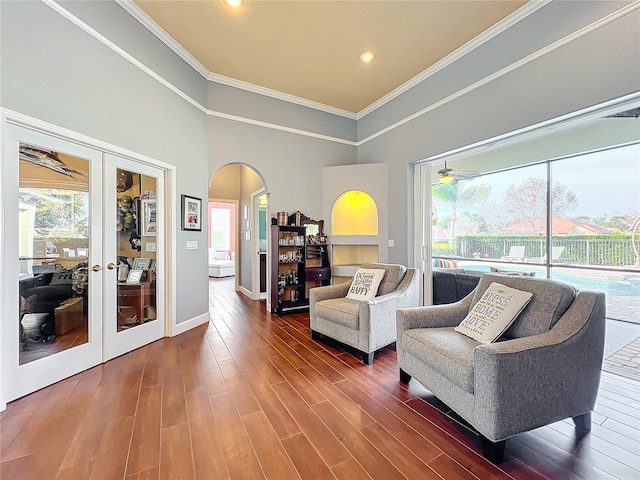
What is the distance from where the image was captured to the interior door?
6.68ft

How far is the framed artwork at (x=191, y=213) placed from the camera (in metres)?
3.61

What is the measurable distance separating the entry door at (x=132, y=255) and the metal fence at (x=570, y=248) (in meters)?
6.36

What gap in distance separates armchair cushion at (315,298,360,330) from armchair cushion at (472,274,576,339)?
4.20 feet

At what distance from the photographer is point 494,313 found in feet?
6.49

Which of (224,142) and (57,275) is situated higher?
(224,142)

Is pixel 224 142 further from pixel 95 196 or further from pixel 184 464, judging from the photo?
pixel 184 464

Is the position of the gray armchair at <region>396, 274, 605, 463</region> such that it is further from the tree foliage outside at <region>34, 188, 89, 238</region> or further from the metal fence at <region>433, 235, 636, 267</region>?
the metal fence at <region>433, 235, 636, 267</region>

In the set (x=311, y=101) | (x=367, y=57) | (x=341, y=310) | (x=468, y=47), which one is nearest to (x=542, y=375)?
(x=341, y=310)

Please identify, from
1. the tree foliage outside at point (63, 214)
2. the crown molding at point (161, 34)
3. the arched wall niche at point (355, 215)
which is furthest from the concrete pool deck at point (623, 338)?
the crown molding at point (161, 34)

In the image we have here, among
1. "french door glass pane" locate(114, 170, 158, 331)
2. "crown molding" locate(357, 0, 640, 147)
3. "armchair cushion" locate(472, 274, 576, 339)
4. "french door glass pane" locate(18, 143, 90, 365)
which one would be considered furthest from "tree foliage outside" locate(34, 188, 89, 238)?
"crown molding" locate(357, 0, 640, 147)

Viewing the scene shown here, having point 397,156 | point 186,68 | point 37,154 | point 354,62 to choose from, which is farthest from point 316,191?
point 37,154

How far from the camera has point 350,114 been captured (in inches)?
205

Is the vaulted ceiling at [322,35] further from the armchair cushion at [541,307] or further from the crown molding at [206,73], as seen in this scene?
the armchair cushion at [541,307]

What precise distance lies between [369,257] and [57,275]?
4.20 meters
